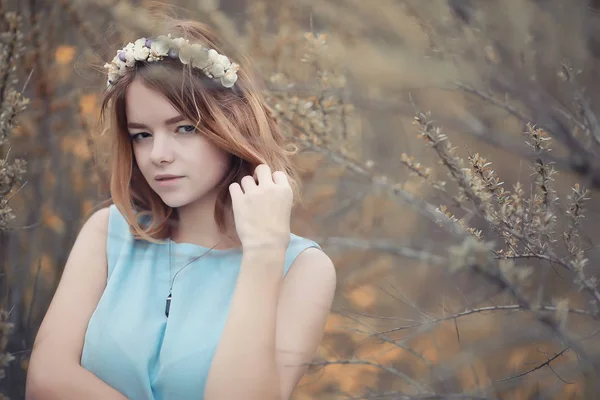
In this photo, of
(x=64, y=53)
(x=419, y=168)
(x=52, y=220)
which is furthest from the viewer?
(x=64, y=53)

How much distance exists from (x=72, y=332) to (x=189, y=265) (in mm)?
296

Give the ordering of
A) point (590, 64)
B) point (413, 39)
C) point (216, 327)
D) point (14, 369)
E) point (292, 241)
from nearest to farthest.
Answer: point (413, 39) → point (590, 64) → point (216, 327) → point (292, 241) → point (14, 369)

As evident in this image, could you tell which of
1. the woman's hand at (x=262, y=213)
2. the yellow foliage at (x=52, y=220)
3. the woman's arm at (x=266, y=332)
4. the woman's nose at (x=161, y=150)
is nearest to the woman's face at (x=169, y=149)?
the woman's nose at (x=161, y=150)

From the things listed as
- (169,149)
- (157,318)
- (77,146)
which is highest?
(169,149)

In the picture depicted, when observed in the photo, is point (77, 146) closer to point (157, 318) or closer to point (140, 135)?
point (140, 135)

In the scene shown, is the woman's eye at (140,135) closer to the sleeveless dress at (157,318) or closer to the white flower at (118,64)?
the white flower at (118,64)

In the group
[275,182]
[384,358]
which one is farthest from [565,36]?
[384,358]

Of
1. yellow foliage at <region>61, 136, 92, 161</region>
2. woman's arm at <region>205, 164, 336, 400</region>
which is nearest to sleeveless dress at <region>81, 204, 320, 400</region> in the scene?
woman's arm at <region>205, 164, 336, 400</region>

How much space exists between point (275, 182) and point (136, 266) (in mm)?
420

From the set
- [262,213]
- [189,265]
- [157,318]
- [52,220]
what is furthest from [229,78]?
[52,220]

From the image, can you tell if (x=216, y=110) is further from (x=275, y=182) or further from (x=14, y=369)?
(x=14, y=369)

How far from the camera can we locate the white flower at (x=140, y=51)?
1441mm

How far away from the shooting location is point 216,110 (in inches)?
55.5

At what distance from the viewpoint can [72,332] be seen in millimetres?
1411
